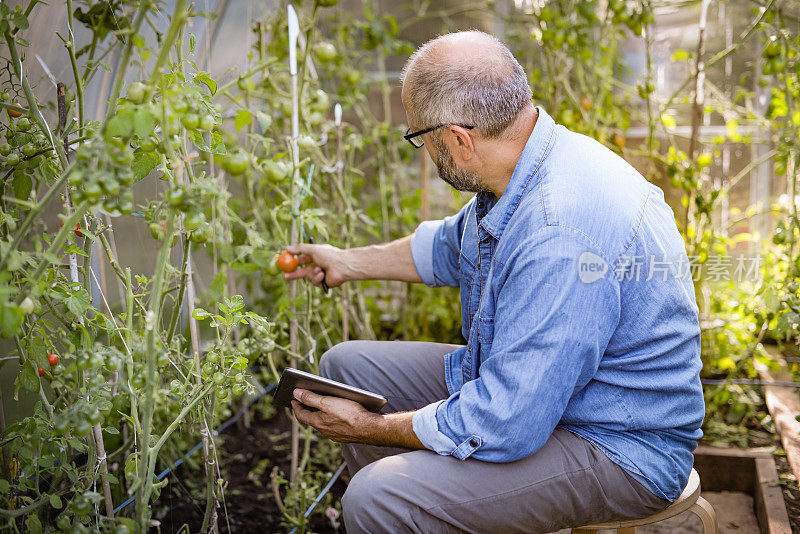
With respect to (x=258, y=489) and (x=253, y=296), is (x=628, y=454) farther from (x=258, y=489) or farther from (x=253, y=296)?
(x=253, y=296)

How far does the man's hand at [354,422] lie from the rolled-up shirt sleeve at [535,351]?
10cm

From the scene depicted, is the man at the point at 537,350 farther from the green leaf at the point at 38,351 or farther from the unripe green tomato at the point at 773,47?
the unripe green tomato at the point at 773,47

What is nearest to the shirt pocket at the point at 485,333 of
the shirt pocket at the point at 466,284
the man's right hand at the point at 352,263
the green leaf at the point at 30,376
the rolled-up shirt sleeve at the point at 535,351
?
the rolled-up shirt sleeve at the point at 535,351

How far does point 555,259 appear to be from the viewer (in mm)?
1188

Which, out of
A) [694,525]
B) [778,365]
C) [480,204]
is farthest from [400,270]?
[778,365]

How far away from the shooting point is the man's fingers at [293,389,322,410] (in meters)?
1.42

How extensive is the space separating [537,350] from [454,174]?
18.5 inches

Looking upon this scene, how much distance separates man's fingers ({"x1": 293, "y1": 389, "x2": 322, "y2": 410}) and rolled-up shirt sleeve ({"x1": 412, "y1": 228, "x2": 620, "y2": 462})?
0.30 meters

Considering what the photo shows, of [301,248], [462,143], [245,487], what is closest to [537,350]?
[462,143]

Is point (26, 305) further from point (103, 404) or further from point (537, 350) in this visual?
point (537, 350)

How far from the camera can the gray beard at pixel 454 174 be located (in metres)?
1.45

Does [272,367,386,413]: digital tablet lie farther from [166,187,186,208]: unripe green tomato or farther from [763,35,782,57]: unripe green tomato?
[763,35,782,57]: unripe green tomato

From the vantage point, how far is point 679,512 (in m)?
1.35

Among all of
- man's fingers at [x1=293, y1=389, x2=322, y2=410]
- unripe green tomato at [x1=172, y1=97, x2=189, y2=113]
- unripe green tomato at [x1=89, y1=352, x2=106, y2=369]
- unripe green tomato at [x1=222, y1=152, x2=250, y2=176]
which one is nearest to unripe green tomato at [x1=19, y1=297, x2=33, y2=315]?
unripe green tomato at [x1=89, y1=352, x2=106, y2=369]
